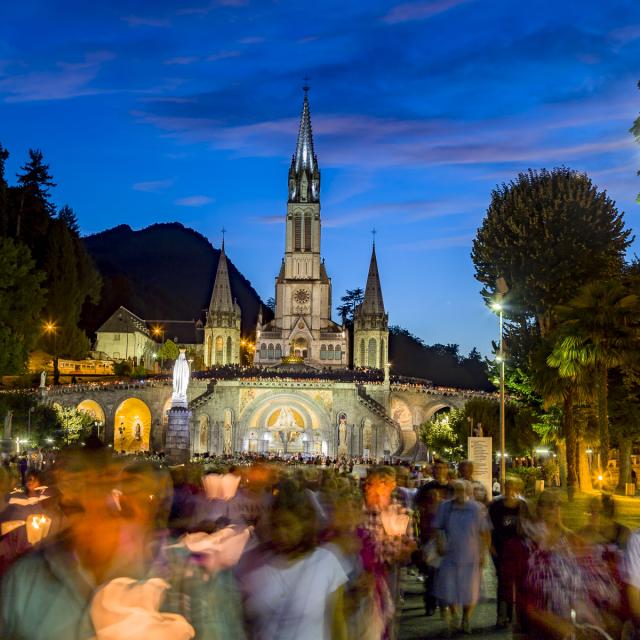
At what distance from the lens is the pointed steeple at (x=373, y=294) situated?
8919 cm

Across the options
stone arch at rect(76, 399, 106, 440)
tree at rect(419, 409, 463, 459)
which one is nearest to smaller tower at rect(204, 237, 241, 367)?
stone arch at rect(76, 399, 106, 440)

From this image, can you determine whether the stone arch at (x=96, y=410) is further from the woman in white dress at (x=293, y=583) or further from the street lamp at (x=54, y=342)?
the woman in white dress at (x=293, y=583)

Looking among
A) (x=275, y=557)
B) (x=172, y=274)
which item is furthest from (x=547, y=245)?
(x=172, y=274)

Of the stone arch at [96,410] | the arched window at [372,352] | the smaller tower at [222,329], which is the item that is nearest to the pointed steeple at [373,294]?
the arched window at [372,352]

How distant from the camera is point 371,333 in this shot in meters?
88.9

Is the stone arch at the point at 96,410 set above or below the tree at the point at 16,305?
below

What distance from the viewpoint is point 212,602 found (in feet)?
15.8

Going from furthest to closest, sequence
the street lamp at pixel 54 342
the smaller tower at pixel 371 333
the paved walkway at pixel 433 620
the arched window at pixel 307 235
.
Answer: the arched window at pixel 307 235 < the smaller tower at pixel 371 333 < the street lamp at pixel 54 342 < the paved walkway at pixel 433 620

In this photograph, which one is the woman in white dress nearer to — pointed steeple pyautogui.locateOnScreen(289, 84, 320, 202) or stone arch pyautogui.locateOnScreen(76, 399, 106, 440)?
stone arch pyautogui.locateOnScreen(76, 399, 106, 440)

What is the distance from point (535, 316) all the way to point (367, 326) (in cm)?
4600

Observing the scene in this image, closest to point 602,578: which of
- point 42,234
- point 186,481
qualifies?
point 186,481

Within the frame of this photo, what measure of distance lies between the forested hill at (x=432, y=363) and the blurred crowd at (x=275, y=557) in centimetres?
11343

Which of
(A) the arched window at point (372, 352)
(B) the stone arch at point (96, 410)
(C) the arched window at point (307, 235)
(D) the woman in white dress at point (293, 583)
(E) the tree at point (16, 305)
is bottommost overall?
(D) the woman in white dress at point (293, 583)

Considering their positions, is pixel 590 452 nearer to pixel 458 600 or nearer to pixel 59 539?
pixel 458 600
